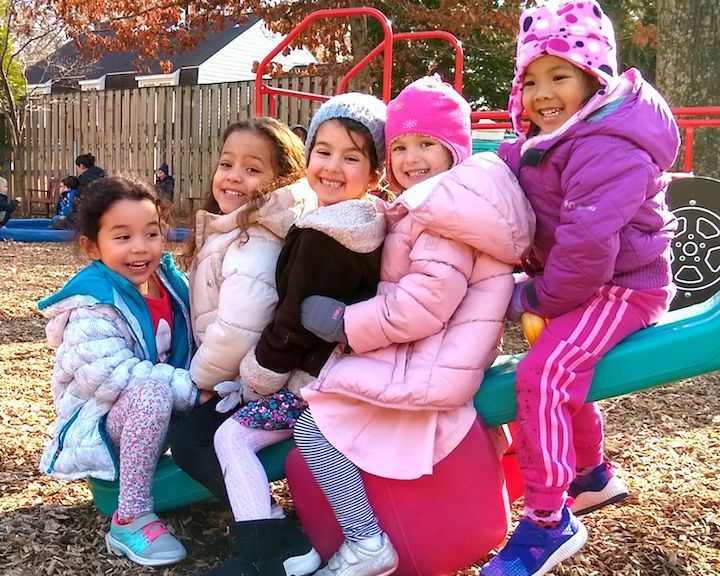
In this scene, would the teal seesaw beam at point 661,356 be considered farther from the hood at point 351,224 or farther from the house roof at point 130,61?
the house roof at point 130,61

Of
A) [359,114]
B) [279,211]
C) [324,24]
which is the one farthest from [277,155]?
[324,24]

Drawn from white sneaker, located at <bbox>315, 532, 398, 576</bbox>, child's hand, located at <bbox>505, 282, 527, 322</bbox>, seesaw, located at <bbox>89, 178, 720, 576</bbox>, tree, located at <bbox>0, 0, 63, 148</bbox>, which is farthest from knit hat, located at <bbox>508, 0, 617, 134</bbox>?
tree, located at <bbox>0, 0, 63, 148</bbox>

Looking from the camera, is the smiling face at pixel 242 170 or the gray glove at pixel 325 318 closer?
the gray glove at pixel 325 318

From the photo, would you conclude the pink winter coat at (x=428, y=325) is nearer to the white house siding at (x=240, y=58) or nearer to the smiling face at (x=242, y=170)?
the smiling face at (x=242, y=170)

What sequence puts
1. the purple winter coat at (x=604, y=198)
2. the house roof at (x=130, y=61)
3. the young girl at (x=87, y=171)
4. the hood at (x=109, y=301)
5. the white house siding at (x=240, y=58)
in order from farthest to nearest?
the white house siding at (x=240, y=58)
the house roof at (x=130, y=61)
the young girl at (x=87, y=171)
the hood at (x=109, y=301)
the purple winter coat at (x=604, y=198)

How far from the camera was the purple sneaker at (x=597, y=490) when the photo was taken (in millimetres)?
2502

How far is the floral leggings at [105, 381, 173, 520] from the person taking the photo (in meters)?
2.45

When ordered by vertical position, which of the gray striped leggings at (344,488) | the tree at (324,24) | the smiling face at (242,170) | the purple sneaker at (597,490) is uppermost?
the tree at (324,24)

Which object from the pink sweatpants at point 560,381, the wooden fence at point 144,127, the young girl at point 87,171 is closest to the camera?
the pink sweatpants at point 560,381

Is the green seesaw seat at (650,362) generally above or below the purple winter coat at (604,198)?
below

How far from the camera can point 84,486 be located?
3.07m

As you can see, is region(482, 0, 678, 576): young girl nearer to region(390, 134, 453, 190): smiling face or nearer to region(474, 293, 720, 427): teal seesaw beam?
region(474, 293, 720, 427): teal seesaw beam

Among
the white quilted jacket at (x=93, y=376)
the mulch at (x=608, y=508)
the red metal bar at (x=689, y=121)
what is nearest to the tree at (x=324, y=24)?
the red metal bar at (x=689, y=121)

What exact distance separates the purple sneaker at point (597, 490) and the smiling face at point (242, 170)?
1428mm
